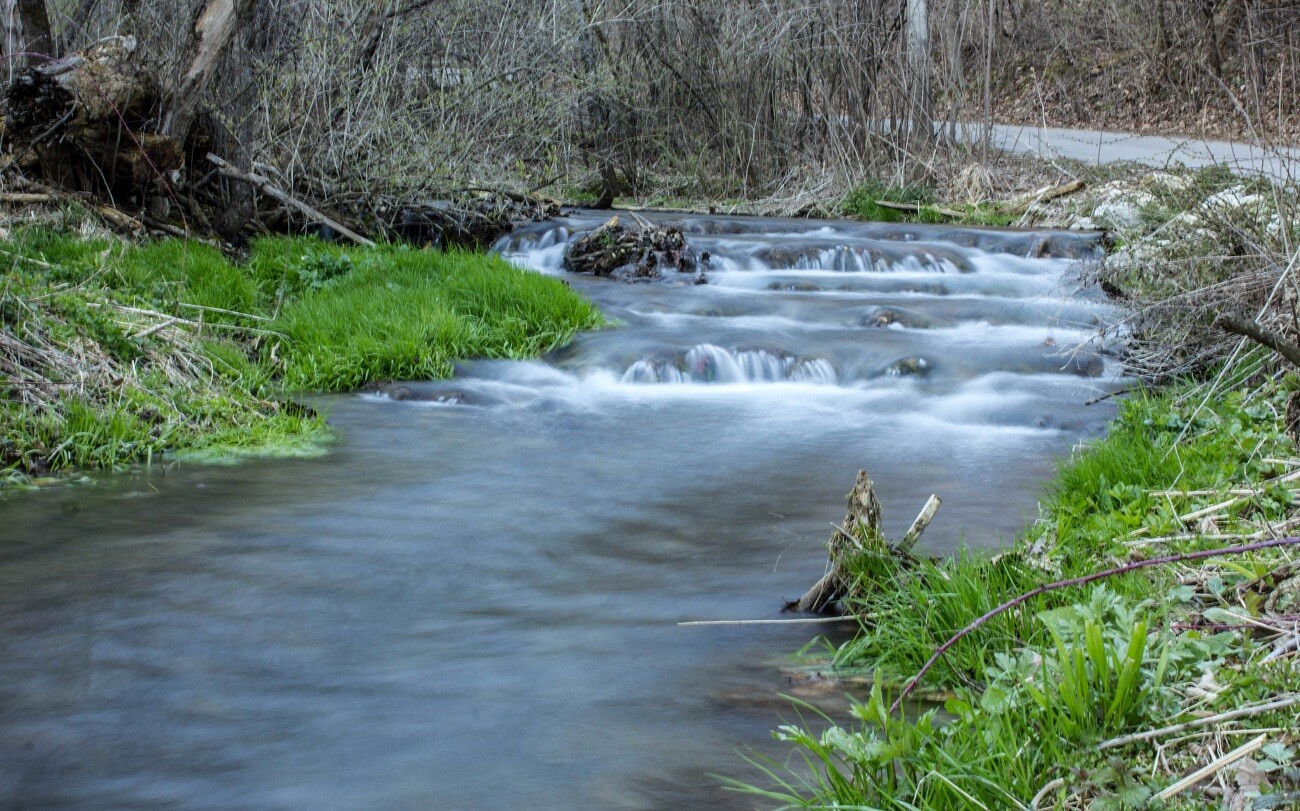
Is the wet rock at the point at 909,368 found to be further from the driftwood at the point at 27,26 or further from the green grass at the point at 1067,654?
the driftwood at the point at 27,26

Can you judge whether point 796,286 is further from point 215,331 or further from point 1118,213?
point 215,331

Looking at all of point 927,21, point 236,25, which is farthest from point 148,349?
point 927,21

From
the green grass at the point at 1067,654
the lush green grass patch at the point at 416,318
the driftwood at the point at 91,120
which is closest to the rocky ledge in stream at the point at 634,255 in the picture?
the lush green grass patch at the point at 416,318

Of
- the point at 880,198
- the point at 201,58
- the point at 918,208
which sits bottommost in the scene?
the point at 918,208

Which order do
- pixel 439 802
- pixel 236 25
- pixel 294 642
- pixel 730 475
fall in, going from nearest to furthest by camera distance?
pixel 439 802 < pixel 294 642 < pixel 730 475 < pixel 236 25

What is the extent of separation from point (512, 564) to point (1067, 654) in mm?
2878

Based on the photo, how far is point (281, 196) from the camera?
10930 millimetres

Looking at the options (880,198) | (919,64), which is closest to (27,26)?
(880,198)

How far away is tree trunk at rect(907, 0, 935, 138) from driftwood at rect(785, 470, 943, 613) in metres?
13.0

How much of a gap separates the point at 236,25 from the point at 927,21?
9.63 meters

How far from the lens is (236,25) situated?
10.5 meters

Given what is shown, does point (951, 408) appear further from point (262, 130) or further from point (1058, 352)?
point (262, 130)

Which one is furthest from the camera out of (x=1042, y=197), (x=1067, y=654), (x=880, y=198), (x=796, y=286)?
(x=880, y=198)

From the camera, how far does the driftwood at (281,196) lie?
424 inches
